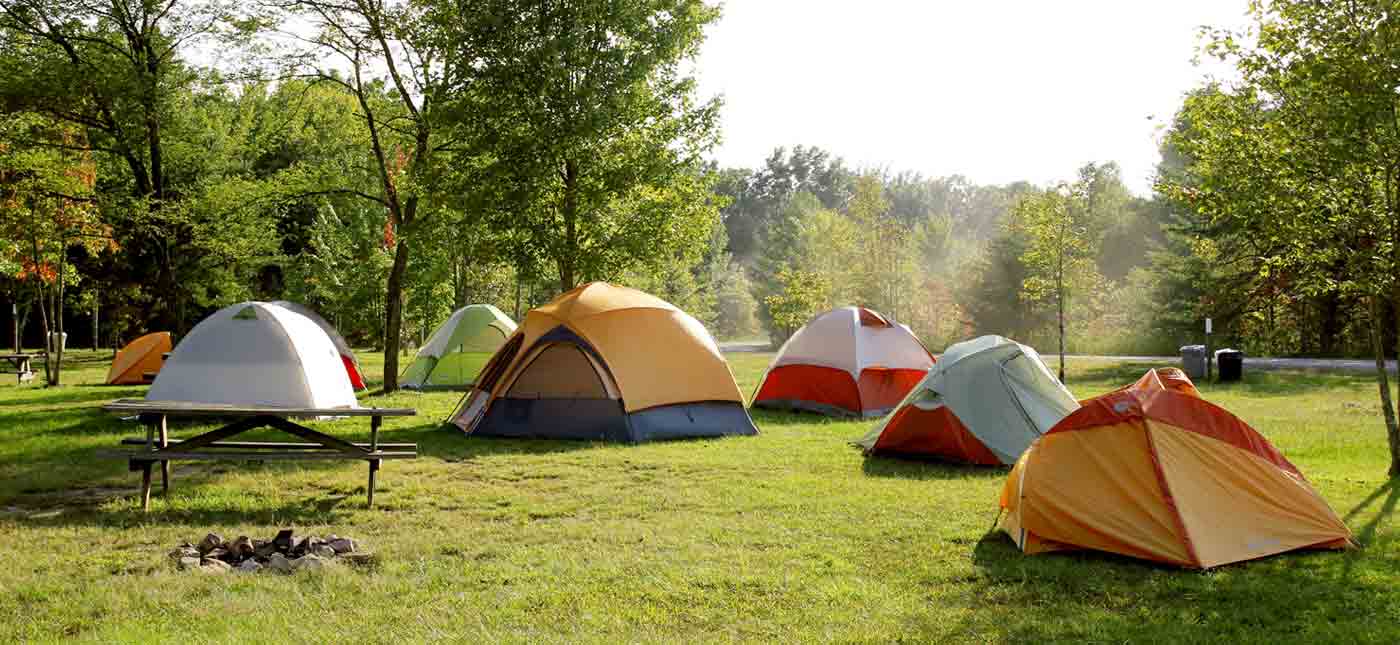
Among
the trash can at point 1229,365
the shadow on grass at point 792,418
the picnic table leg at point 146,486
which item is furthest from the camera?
the trash can at point 1229,365

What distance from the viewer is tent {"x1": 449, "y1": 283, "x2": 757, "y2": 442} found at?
42.5 ft

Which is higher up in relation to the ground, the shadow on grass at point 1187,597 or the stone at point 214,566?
the stone at point 214,566

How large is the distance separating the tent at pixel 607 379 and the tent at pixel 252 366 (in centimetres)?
262

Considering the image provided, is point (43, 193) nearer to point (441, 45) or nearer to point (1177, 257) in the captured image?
point (441, 45)

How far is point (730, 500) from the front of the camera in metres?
8.87

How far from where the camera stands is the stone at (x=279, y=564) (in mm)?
6383

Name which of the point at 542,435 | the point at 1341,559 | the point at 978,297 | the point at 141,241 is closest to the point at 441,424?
the point at 542,435

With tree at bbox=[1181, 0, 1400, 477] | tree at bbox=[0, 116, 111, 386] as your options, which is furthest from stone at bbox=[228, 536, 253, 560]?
tree at bbox=[0, 116, 111, 386]

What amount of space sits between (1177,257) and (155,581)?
1298 inches

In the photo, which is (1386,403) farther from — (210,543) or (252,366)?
(252,366)

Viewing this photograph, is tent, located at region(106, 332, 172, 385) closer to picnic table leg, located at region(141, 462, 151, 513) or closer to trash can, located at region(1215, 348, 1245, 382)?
picnic table leg, located at region(141, 462, 151, 513)

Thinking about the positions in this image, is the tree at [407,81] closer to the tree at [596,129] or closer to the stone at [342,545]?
the tree at [596,129]

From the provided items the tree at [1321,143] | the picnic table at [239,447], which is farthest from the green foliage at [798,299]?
the picnic table at [239,447]

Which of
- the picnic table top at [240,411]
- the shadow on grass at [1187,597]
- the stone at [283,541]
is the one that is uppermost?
the picnic table top at [240,411]
